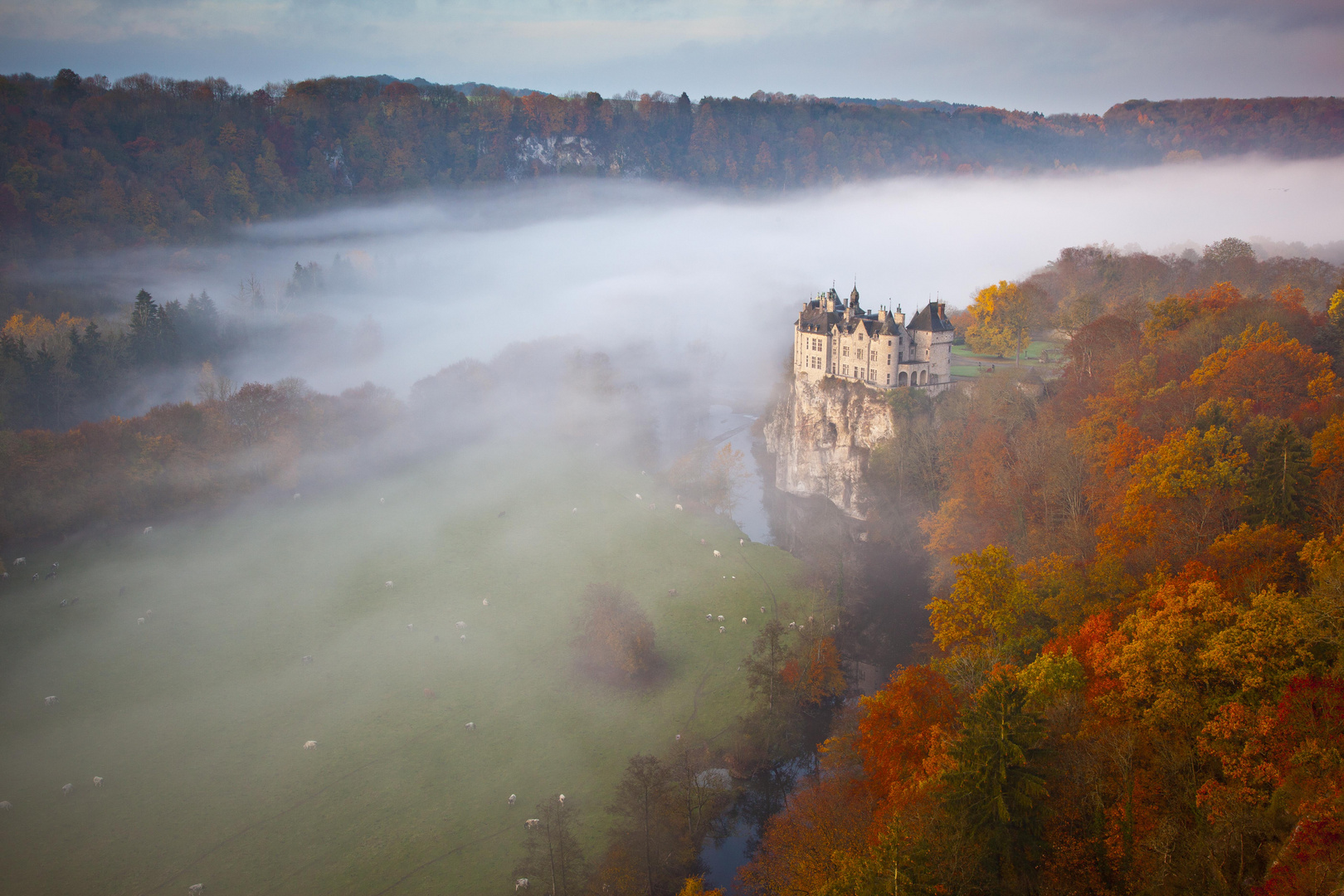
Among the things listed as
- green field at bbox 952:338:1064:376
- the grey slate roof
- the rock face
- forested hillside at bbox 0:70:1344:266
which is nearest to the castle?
the grey slate roof

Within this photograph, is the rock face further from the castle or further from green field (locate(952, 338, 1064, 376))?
green field (locate(952, 338, 1064, 376))

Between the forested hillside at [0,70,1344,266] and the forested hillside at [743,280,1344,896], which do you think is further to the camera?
the forested hillside at [0,70,1344,266]

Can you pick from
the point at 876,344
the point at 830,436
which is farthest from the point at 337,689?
the point at 876,344

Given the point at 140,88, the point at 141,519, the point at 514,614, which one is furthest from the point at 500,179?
the point at 514,614

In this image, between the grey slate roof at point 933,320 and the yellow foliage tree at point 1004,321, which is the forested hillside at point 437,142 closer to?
the yellow foliage tree at point 1004,321

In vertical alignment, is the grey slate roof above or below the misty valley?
above

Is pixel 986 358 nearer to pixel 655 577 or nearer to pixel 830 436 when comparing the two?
pixel 830 436

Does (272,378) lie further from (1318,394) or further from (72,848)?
(1318,394)
